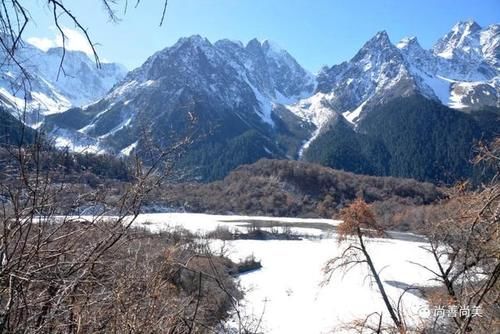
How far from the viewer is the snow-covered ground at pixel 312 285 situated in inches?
809

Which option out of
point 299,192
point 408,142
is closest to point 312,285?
point 299,192

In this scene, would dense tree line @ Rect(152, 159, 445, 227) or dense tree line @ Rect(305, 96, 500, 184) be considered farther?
dense tree line @ Rect(305, 96, 500, 184)

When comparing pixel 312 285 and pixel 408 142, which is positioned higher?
pixel 408 142

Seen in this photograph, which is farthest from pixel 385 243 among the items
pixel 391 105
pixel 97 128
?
pixel 97 128

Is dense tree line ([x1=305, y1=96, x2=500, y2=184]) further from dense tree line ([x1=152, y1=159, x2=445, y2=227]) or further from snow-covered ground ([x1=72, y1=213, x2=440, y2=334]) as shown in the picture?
snow-covered ground ([x1=72, y1=213, x2=440, y2=334])

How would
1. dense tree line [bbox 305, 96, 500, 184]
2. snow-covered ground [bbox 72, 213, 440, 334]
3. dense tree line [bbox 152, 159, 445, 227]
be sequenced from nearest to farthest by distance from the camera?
snow-covered ground [bbox 72, 213, 440, 334], dense tree line [bbox 152, 159, 445, 227], dense tree line [bbox 305, 96, 500, 184]

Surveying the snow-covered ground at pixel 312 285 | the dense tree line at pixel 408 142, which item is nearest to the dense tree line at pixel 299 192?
the dense tree line at pixel 408 142

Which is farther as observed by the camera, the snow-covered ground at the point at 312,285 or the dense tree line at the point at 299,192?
the dense tree line at the point at 299,192

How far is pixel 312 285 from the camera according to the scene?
2967 cm

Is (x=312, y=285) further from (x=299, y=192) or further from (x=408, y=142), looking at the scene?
(x=408, y=142)

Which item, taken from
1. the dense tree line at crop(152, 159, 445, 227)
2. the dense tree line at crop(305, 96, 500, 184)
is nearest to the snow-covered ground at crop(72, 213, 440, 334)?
the dense tree line at crop(152, 159, 445, 227)

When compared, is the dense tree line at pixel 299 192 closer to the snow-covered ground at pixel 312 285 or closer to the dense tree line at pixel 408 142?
the dense tree line at pixel 408 142

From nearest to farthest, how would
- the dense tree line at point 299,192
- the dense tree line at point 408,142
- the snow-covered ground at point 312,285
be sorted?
the snow-covered ground at point 312,285 < the dense tree line at point 299,192 < the dense tree line at point 408,142

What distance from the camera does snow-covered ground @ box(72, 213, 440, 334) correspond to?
67.4 ft
